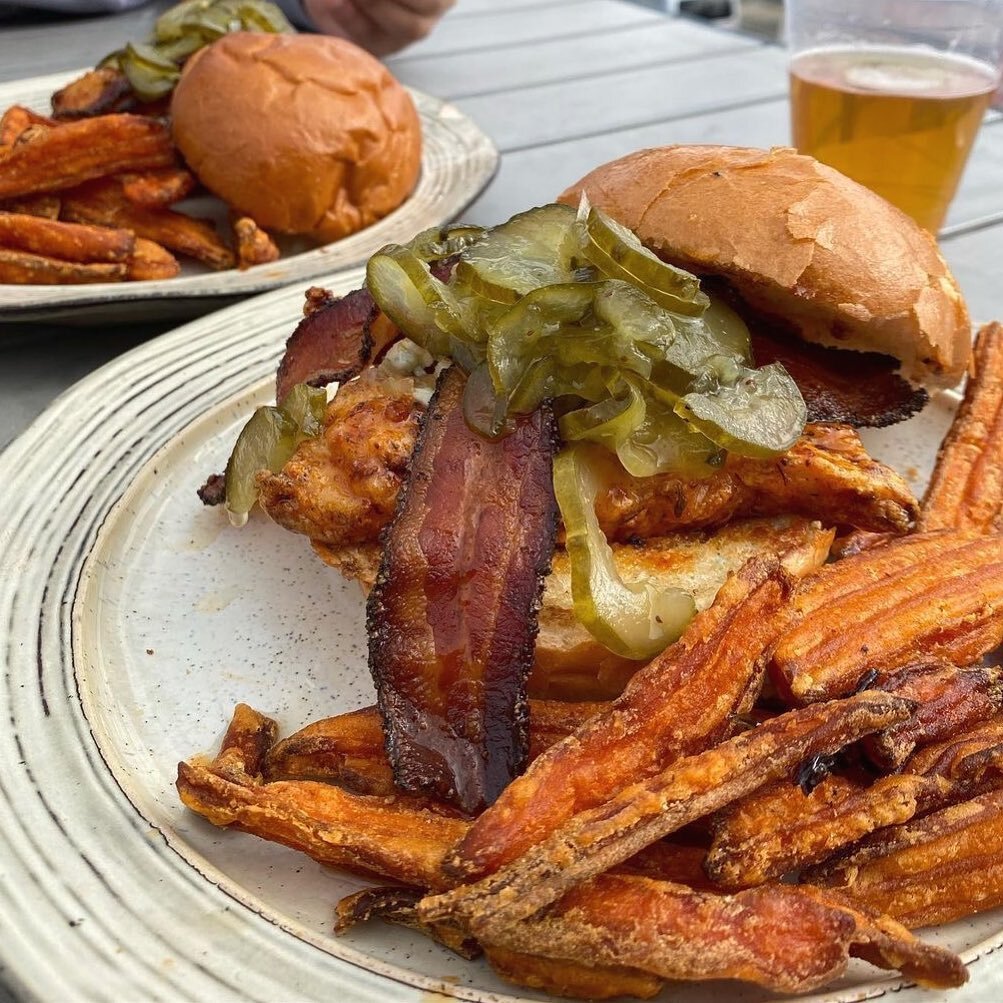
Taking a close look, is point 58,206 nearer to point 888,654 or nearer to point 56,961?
point 56,961

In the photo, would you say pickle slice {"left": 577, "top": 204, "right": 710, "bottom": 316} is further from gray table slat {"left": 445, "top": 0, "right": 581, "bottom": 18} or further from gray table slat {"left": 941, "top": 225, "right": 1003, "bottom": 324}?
gray table slat {"left": 445, "top": 0, "right": 581, "bottom": 18}

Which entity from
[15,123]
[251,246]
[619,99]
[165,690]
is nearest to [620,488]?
[165,690]

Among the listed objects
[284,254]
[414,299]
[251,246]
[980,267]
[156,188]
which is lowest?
[980,267]

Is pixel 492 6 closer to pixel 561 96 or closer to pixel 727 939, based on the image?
pixel 561 96

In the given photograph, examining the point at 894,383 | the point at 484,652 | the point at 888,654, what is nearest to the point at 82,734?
the point at 484,652

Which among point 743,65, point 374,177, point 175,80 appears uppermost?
point 175,80

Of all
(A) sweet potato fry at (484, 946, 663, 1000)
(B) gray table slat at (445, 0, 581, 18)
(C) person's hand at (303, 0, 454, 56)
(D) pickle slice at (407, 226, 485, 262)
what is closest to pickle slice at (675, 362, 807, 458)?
(D) pickle slice at (407, 226, 485, 262)
